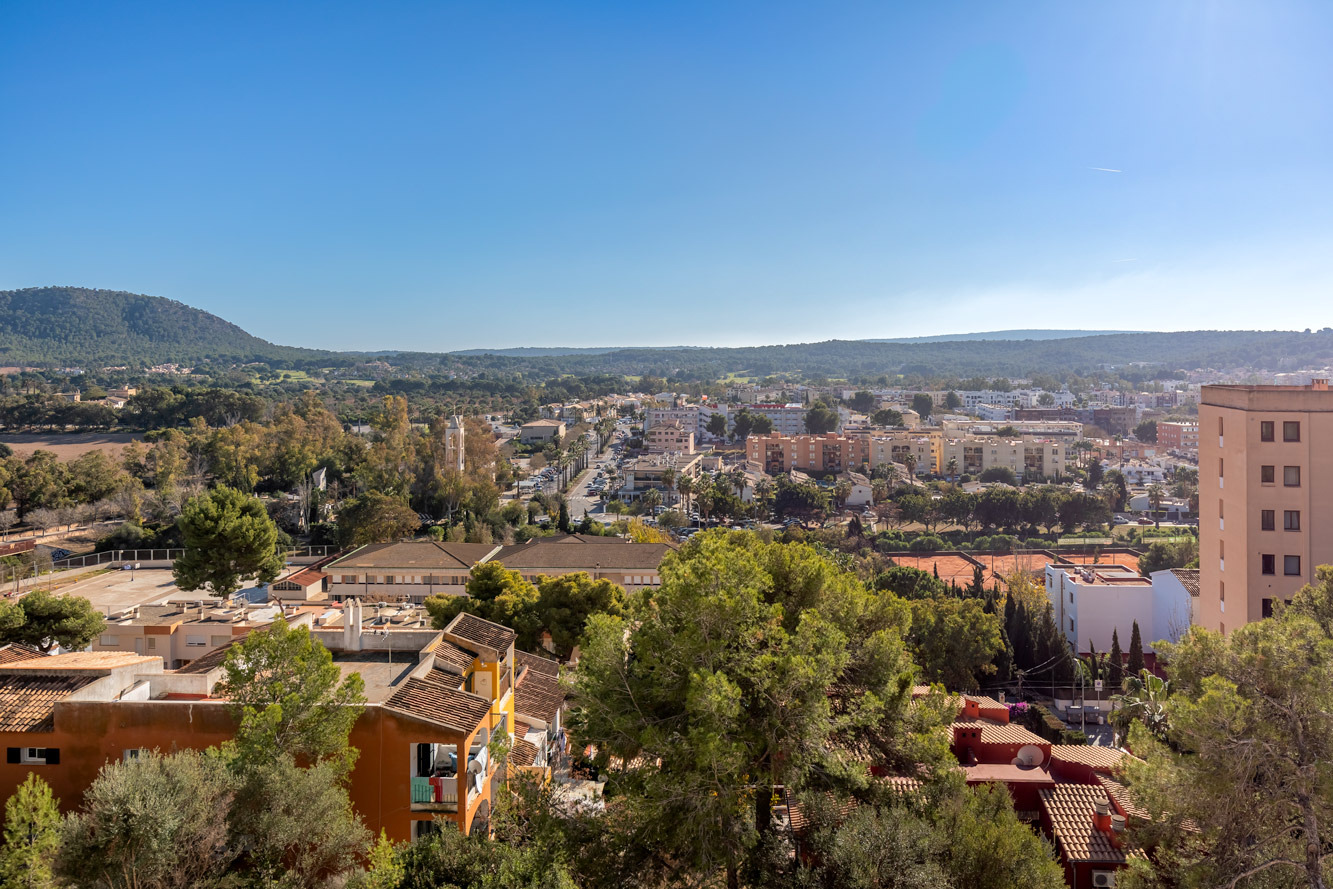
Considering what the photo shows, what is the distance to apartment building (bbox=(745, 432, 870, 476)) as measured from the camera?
276 feet

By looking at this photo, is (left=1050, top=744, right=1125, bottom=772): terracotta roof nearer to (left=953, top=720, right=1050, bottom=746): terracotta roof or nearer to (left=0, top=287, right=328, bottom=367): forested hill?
(left=953, top=720, right=1050, bottom=746): terracotta roof

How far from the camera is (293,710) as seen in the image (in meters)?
9.34

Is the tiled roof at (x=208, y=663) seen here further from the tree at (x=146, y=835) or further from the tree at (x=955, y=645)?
the tree at (x=955, y=645)

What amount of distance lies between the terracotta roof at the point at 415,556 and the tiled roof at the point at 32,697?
20.4 meters

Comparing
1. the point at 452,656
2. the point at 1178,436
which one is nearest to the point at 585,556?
the point at 452,656

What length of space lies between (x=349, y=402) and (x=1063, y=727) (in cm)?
11905

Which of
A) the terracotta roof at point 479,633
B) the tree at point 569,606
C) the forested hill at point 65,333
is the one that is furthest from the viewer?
the forested hill at point 65,333

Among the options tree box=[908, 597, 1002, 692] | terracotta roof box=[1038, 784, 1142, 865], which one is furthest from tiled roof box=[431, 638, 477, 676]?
tree box=[908, 597, 1002, 692]

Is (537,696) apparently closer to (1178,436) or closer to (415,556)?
(415,556)

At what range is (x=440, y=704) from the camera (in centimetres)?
1077

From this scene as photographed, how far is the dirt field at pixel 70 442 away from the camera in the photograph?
214 ft

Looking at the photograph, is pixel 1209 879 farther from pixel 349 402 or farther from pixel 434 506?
pixel 349 402

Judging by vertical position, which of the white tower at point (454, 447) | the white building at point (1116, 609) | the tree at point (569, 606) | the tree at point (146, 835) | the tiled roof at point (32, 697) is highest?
the white tower at point (454, 447)

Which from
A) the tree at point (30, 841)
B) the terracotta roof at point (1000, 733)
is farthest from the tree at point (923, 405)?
the tree at point (30, 841)
